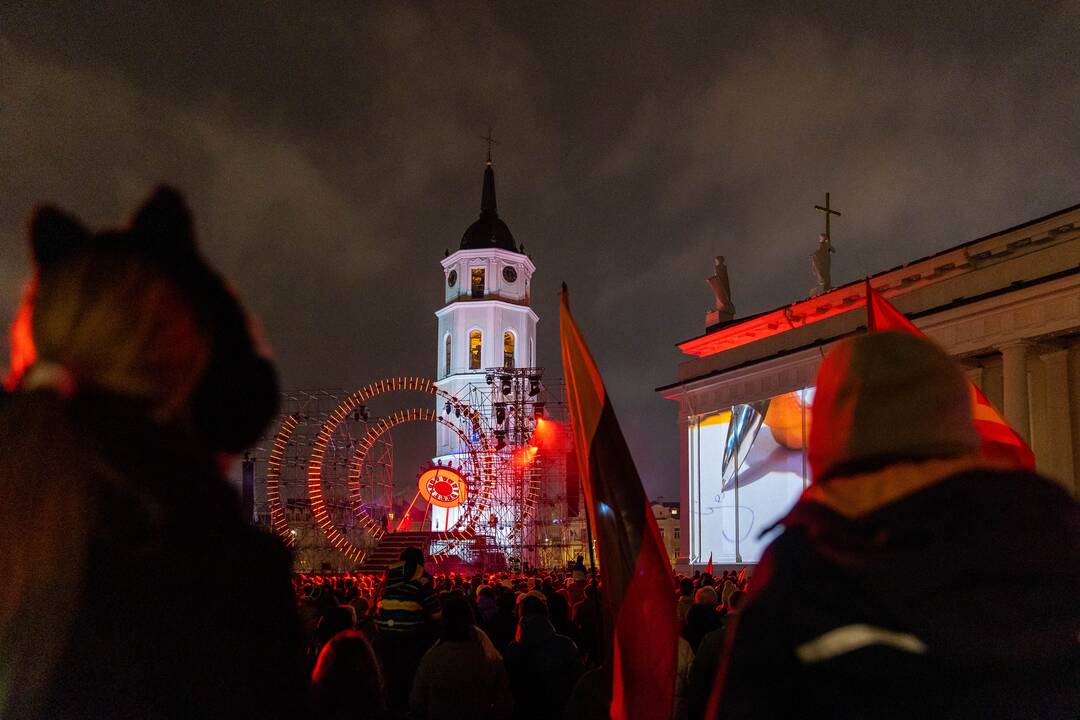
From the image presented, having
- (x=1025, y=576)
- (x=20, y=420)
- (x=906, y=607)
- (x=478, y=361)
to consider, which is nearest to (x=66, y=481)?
(x=20, y=420)

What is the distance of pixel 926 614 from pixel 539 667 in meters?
5.81

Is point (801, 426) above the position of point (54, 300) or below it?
above

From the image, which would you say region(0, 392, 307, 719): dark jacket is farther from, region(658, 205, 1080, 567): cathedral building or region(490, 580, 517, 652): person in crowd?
region(658, 205, 1080, 567): cathedral building

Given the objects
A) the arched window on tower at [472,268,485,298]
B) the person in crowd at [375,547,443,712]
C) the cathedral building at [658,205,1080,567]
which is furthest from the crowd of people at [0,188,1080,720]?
the arched window on tower at [472,268,485,298]

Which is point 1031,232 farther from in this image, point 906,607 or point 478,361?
point 478,361

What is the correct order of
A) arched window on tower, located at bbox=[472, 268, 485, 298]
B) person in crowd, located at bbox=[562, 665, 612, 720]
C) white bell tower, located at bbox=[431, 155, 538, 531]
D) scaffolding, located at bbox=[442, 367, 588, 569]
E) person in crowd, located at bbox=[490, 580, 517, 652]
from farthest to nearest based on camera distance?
arched window on tower, located at bbox=[472, 268, 485, 298] → white bell tower, located at bbox=[431, 155, 538, 531] → scaffolding, located at bbox=[442, 367, 588, 569] → person in crowd, located at bbox=[490, 580, 517, 652] → person in crowd, located at bbox=[562, 665, 612, 720]

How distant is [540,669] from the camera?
7254mm

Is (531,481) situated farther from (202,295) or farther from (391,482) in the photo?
(202,295)

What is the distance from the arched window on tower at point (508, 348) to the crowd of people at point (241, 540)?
75705 mm

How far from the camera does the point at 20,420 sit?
1521mm

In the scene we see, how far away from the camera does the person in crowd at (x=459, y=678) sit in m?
5.74

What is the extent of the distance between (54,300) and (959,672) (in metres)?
1.67

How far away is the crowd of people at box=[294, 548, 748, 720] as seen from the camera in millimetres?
4039

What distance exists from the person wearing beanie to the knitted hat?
0.01 m
